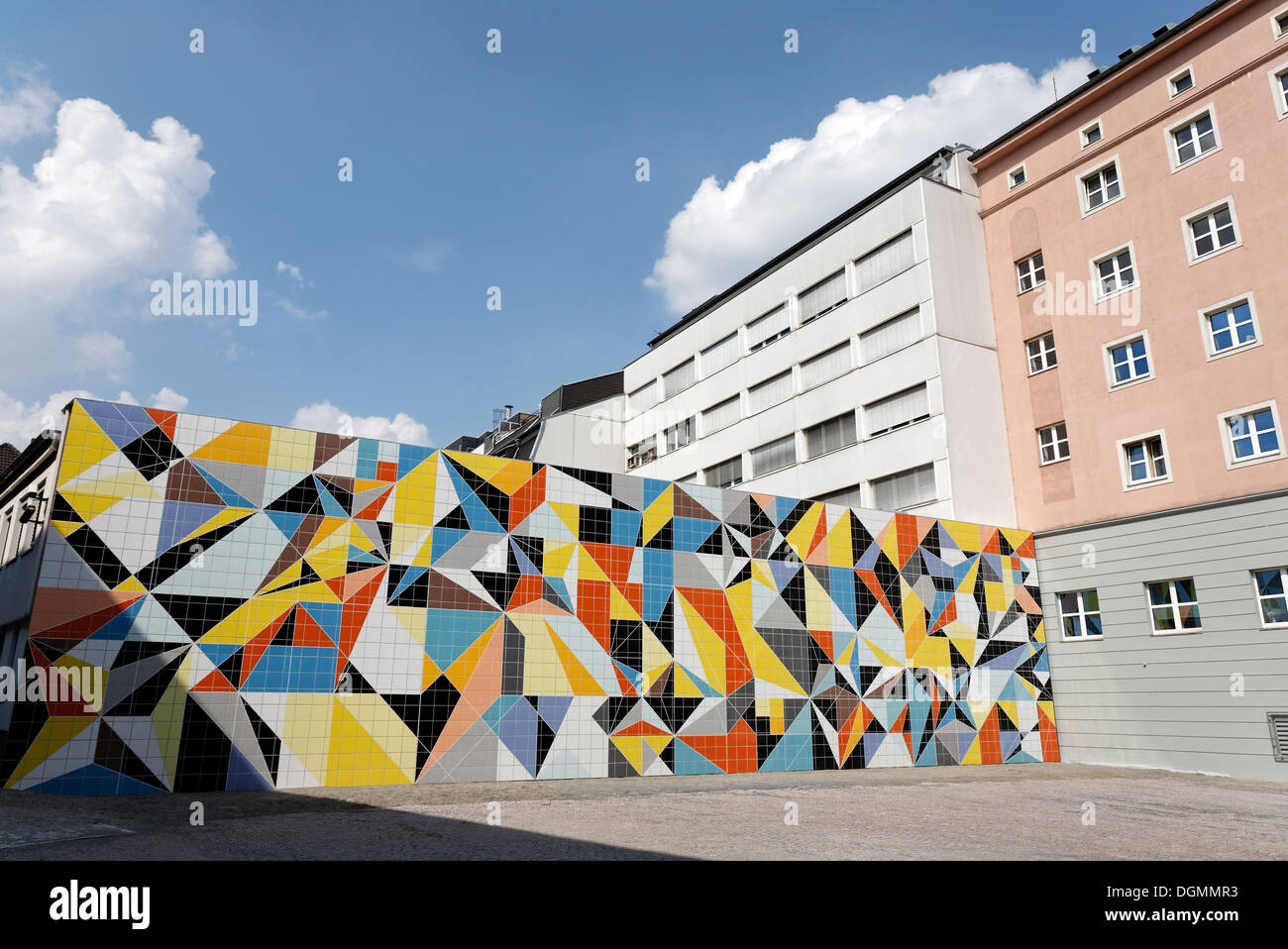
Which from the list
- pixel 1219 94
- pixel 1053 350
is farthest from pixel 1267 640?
pixel 1219 94

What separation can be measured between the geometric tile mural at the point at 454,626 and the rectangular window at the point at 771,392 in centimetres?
1030

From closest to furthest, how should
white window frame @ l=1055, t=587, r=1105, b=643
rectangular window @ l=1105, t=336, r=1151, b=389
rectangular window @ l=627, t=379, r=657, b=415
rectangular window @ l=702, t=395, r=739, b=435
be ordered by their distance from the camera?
rectangular window @ l=1105, t=336, r=1151, b=389
white window frame @ l=1055, t=587, r=1105, b=643
rectangular window @ l=702, t=395, r=739, b=435
rectangular window @ l=627, t=379, r=657, b=415

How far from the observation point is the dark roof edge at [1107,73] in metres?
22.0

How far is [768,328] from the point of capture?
33.2m

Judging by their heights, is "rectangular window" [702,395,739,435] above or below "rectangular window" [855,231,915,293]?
below

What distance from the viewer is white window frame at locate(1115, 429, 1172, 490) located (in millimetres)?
21531

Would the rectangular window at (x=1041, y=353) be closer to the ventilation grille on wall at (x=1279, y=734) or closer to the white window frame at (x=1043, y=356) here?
the white window frame at (x=1043, y=356)

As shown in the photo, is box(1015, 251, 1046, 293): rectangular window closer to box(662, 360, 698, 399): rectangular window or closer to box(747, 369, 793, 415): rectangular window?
box(747, 369, 793, 415): rectangular window

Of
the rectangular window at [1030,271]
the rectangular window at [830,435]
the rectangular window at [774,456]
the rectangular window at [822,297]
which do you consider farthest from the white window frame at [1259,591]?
the rectangular window at [822,297]

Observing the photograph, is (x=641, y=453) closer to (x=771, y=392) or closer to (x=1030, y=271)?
(x=771, y=392)

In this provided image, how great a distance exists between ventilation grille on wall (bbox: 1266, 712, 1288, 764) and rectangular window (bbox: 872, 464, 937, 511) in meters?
9.63

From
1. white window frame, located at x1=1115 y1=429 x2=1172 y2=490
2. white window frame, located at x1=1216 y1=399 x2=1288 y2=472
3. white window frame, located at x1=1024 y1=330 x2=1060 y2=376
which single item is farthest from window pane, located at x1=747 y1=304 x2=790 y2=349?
white window frame, located at x1=1216 y1=399 x2=1288 y2=472

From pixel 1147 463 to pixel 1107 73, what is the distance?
11755 millimetres
